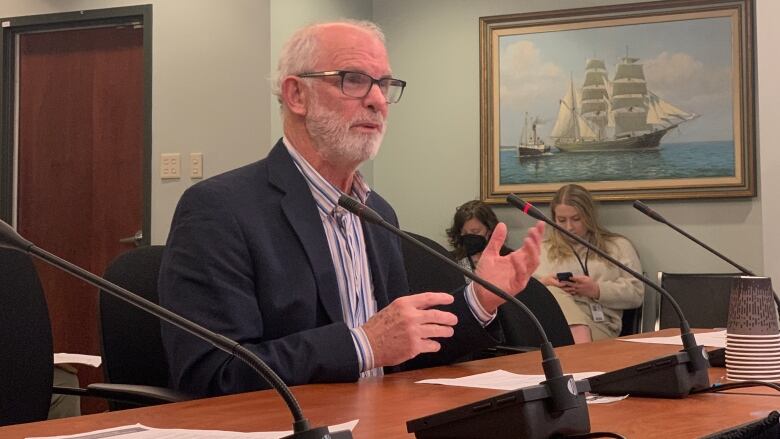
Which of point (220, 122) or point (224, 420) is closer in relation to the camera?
point (224, 420)

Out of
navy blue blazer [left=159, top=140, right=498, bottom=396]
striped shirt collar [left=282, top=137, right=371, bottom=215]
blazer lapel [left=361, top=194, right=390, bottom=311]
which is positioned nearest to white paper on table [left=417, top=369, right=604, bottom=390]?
navy blue blazer [left=159, top=140, right=498, bottom=396]

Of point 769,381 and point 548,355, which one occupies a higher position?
point 548,355

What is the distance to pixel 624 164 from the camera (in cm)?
546

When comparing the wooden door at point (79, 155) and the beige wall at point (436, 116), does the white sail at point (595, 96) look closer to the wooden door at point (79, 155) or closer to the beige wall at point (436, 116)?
the beige wall at point (436, 116)

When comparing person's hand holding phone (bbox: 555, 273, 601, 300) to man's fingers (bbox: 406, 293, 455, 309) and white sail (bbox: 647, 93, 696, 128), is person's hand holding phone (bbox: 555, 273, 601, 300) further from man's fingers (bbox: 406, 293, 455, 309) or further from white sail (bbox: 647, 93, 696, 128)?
man's fingers (bbox: 406, 293, 455, 309)

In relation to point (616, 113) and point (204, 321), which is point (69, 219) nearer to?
point (616, 113)

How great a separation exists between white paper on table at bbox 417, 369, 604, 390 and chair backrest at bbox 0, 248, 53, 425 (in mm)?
783

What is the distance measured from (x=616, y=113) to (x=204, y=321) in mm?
3953

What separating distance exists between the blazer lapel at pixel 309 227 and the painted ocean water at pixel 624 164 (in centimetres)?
354

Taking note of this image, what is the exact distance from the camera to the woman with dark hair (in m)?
5.39

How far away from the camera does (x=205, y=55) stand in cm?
536

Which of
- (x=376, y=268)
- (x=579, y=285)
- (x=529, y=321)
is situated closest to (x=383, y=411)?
(x=376, y=268)

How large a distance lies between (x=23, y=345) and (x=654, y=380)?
1.21m

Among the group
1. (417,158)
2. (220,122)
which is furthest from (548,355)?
(417,158)
